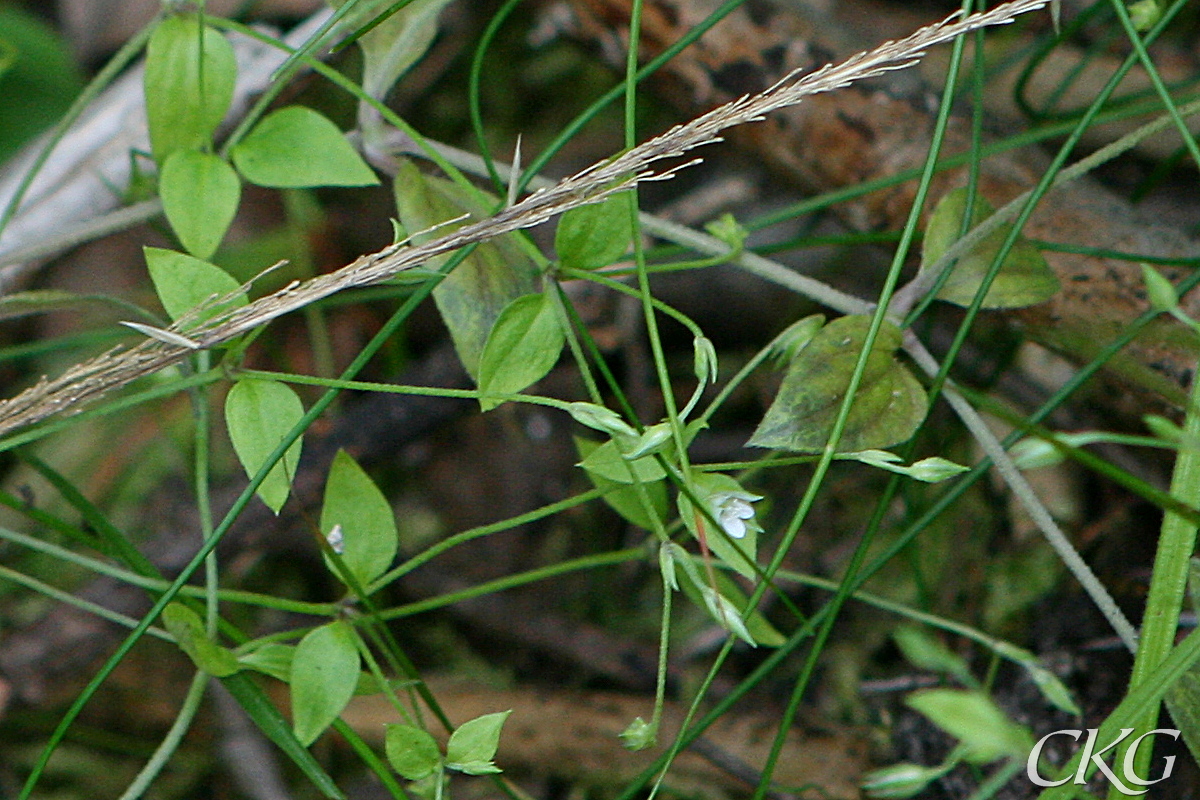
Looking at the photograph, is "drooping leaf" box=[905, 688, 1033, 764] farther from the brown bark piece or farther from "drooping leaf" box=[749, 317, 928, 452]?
the brown bark piece

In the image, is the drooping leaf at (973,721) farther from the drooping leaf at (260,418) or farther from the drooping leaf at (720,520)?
the drooping leaf at (260,418)

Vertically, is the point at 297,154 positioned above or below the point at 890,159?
above

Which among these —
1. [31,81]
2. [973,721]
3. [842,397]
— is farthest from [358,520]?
[31,81]

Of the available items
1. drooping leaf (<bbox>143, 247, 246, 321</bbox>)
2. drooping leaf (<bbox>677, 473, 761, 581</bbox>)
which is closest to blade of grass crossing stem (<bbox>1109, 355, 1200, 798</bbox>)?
drooping leaf (<bbox>677, 473, 761, 581</bbox>)

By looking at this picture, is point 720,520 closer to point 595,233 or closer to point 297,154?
point 595,233

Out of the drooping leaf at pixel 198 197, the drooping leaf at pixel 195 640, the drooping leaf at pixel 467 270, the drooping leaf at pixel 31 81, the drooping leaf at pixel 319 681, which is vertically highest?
the drooping leaf at pixel 31 81

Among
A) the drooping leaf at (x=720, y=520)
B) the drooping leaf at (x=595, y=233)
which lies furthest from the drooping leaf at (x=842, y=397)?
the drooping leaf at (x=595, y=233)

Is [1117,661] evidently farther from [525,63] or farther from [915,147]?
[525,63]

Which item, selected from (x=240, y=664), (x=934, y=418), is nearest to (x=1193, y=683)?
(x=934, y=418)
